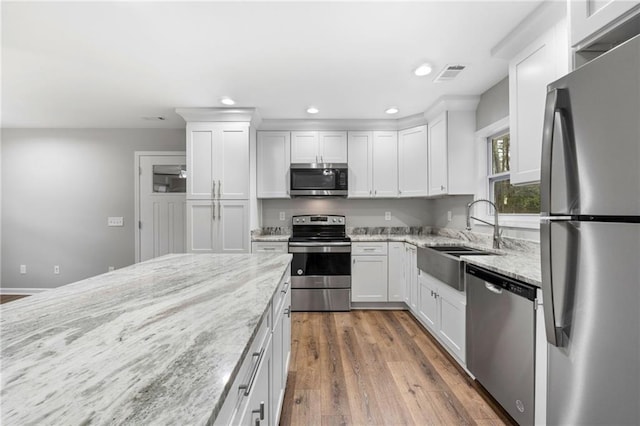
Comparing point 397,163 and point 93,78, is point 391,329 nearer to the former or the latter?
point 397,163

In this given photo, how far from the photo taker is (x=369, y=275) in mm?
3404

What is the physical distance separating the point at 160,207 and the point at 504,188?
4490 mm

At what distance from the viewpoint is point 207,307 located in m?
0.95

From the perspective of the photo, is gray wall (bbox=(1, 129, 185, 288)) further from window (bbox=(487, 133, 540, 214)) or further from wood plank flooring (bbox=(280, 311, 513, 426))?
window (bbox=(487, 133, 540, 214))

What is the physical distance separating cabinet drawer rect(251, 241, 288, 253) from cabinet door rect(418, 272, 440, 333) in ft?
5.31

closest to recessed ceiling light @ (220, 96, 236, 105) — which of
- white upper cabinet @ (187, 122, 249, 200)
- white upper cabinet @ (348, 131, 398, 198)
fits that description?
white upper cabinet @ (187, 122, 249, 200)

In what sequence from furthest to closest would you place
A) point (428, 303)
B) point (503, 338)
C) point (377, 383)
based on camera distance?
1. point (428, 303)
2. point (377, 383)
3. point (503, 338)

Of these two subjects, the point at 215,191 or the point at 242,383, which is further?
the point at 215,191

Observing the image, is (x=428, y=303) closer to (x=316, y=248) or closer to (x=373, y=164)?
(x=316, y=248)

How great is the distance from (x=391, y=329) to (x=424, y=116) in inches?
A: 101

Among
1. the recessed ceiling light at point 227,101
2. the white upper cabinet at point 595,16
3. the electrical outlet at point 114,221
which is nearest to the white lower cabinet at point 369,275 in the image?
the recessed ceiling light at point 227,101

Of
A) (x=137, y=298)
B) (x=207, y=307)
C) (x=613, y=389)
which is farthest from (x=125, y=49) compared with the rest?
(x=613, y=389)

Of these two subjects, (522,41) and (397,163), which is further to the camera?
(397,163)

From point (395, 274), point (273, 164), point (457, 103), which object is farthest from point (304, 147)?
point (395, 274)
